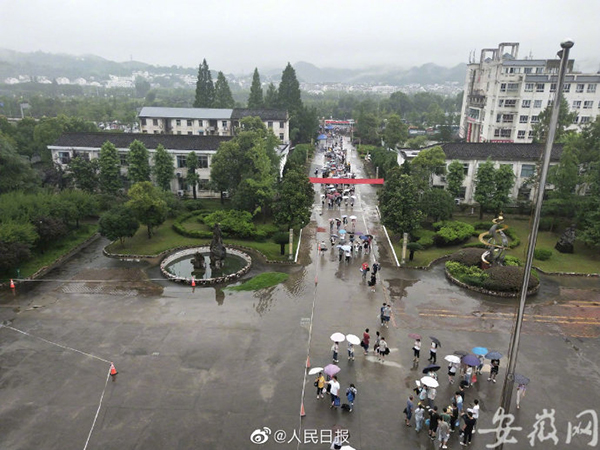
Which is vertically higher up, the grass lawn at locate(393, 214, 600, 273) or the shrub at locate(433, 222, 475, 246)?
the shrub at locate(433, 222, 475, 246)

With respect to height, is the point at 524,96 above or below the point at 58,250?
above

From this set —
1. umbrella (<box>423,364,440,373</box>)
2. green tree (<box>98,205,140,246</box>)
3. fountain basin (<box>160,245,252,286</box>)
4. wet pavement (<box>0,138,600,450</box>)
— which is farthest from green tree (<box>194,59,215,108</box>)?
umbrella (<box>423,364,440,373</box>)

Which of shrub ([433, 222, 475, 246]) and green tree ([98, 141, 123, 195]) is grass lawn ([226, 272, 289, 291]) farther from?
green tree ([98, 141, 123, 195])

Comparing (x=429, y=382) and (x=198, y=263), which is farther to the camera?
(x=198, y=263)

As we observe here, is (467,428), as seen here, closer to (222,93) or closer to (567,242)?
(567,242)

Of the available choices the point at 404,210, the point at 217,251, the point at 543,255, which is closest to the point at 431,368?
the point at 404,210

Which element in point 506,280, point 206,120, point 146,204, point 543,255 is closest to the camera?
point 506,280

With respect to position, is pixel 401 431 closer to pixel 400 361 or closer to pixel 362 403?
pixel 362 403
